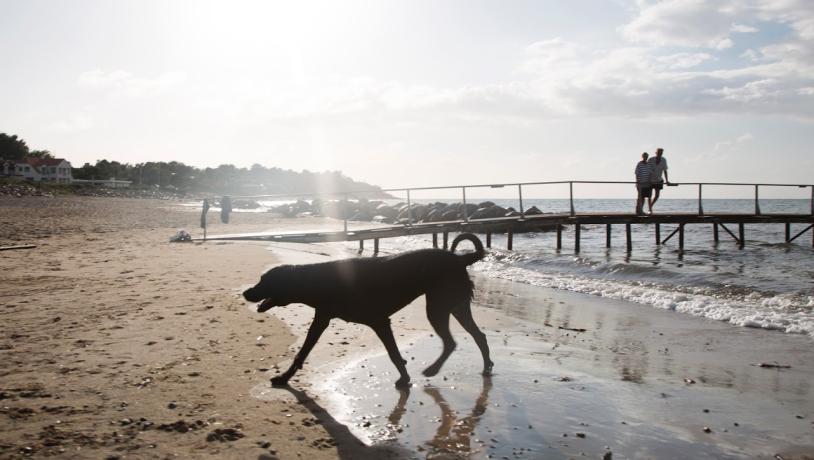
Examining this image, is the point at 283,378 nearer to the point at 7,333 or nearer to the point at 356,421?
the point at 356,421

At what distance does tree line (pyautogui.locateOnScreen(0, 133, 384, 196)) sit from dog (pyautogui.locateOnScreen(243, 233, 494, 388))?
264 feet

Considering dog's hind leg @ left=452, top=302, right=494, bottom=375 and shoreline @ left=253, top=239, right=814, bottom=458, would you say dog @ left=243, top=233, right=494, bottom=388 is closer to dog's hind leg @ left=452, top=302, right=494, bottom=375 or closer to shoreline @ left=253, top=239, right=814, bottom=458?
dog's hind leg @ left=452, top=302, right=494, bottom=375

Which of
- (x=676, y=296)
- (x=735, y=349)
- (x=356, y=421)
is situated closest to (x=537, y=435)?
(x=356, y=421)

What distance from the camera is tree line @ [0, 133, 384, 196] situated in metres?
93.7

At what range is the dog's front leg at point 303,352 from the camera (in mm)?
4600

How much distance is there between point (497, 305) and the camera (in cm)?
934

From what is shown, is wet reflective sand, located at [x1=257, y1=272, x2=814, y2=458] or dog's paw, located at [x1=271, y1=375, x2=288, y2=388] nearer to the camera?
wet reflective sand, located at [x1=257, y1=272, x2=814, y2=458]

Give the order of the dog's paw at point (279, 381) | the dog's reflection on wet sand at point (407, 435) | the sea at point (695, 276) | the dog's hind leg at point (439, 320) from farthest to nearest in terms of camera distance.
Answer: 1. the sea at point (695, 276)
2. the dog's hind leg at point (439, 320)
3. the dog's paw at point (279, 381)
4. the dog's reflection on wet sand at point (407, 435)

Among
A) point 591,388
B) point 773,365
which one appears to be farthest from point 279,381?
point 773,365

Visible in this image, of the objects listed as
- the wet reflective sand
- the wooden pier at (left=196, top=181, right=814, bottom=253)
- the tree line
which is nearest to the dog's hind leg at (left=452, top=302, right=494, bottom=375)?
the wet reflective sand

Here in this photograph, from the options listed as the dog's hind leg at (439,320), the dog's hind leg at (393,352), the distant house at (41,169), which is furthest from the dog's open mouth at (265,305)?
the distant house at (41,169)

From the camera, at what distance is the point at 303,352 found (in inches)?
184

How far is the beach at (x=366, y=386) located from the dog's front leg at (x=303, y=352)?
0.37 ft

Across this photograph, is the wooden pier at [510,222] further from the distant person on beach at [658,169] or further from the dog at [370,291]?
the dog at [370,291]
